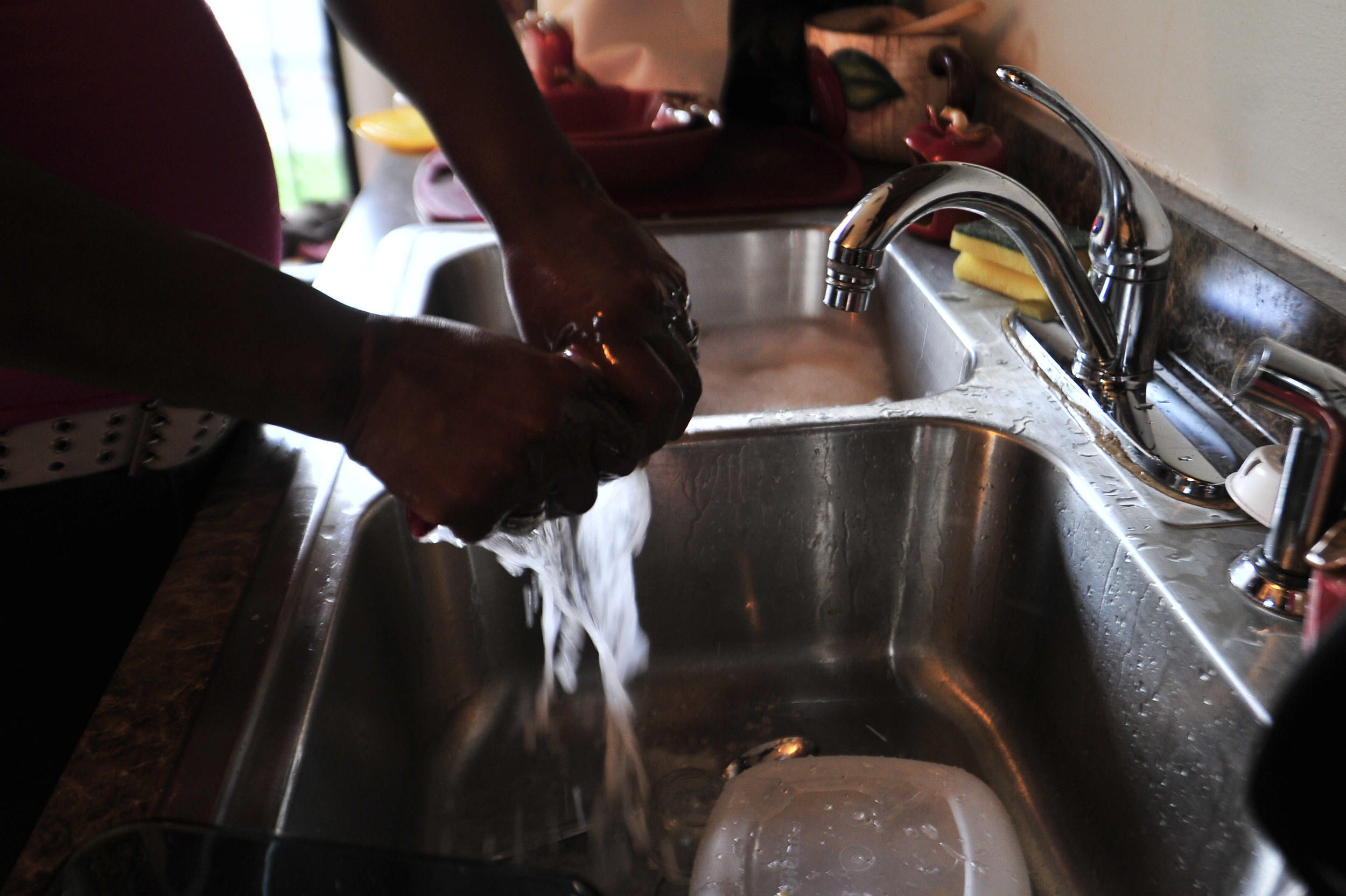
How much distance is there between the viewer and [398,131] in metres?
1.48

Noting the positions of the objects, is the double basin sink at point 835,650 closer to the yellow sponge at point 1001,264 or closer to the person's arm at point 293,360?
the yellow sponge at point 1001,264

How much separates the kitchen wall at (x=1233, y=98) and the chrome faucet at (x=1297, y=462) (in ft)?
0.77

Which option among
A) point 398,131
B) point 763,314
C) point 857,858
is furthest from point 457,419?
point 398,131

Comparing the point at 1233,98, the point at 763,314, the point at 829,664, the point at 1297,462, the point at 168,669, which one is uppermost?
the point at 1233,98

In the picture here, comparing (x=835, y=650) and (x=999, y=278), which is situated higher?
(x=999, y=278)

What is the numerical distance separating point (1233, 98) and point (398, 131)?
114 centimetres

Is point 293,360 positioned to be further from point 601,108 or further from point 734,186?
point 601,108

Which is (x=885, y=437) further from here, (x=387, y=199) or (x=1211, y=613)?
(x=387, y=199)

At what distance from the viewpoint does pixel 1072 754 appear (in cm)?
66

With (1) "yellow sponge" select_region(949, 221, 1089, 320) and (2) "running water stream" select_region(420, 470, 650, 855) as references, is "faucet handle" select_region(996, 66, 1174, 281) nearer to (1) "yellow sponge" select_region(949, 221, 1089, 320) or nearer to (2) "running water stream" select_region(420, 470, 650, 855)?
(1) "yellow sponge" select_region(949, 221, 1089, 320)

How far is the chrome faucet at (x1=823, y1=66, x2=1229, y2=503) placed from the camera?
614 millimetres

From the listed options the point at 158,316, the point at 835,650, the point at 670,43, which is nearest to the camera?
the point at 158,316

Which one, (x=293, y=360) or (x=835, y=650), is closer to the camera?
(x=293, y=360)

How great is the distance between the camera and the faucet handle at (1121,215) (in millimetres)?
648
